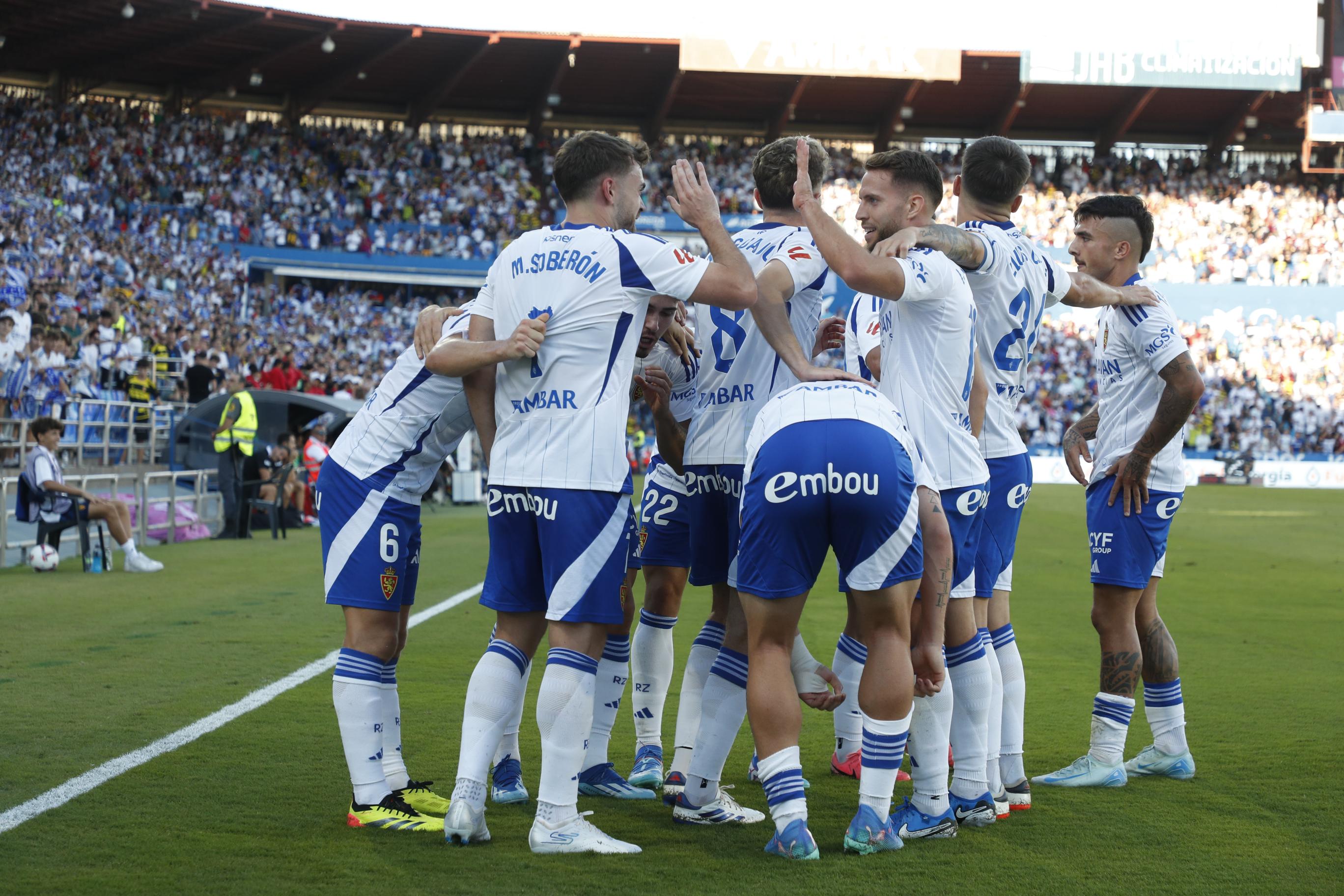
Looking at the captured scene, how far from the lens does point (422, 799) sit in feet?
14.4

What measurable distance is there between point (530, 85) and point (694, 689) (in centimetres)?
4195

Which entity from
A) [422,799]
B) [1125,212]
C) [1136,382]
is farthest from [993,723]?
[1125,212]

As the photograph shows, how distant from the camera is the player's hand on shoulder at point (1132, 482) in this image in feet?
16.7

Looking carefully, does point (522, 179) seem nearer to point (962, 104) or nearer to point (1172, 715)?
point (962, 104)

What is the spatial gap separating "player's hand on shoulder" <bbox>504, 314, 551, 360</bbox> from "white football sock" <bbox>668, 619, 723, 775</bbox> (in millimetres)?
1445

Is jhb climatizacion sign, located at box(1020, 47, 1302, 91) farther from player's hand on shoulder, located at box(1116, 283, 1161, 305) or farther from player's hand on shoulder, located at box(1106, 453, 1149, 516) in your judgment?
player's hand on shoulder, located at box(1106, 453, 1149, 516)

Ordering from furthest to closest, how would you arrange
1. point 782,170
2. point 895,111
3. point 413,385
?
point 895,111 → point 782,170 → point 413,385

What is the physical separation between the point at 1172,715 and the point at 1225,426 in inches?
1442

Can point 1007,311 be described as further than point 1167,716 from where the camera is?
No

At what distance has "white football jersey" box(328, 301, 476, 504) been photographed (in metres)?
4.27

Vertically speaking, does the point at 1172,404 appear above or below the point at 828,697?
above

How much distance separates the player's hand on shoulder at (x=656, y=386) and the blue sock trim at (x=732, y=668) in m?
0.99

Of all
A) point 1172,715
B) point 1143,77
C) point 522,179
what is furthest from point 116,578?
point 1143,77

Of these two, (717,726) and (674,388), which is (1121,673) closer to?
(717,726)
